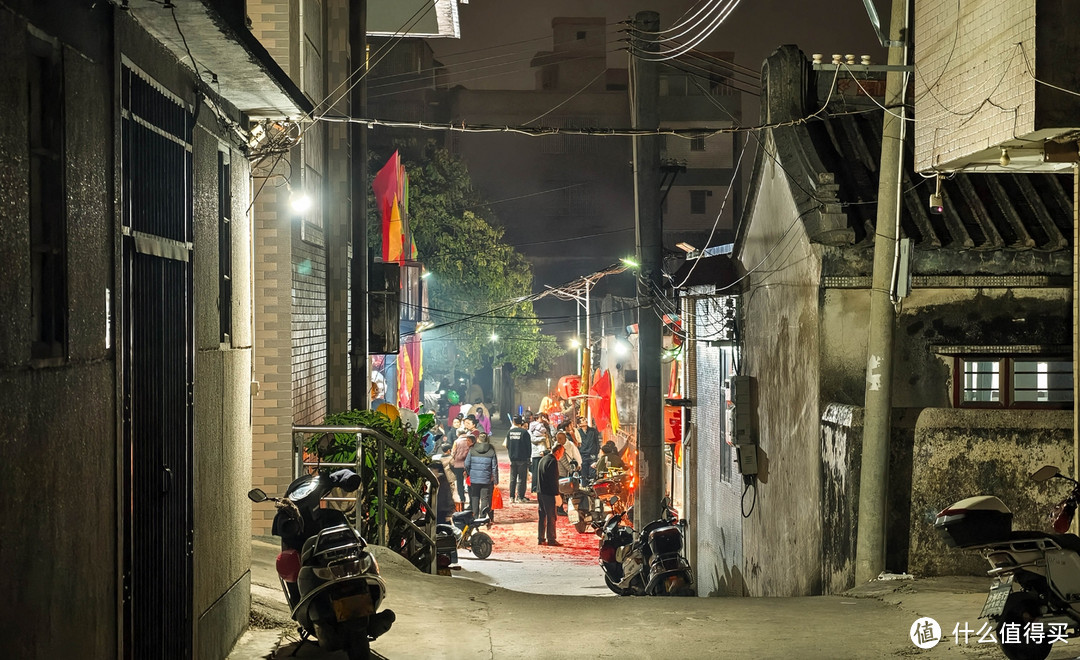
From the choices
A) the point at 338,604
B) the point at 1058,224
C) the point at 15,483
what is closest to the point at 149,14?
the point at 15,483

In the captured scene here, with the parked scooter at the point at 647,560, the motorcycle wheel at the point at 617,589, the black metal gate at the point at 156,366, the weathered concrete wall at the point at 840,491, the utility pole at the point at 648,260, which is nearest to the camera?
the black metal gate at the point at 156,366

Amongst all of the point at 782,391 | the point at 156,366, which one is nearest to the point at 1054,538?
the point at 156,366

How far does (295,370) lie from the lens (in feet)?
42.8

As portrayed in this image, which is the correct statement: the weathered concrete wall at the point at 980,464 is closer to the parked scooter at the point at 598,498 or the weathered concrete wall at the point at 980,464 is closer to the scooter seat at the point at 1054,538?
the scooter seat at the point at 1054,538

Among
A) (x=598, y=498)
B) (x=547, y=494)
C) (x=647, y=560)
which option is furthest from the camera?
(x=598, y=498)

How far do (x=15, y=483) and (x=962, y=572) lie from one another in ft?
31.8

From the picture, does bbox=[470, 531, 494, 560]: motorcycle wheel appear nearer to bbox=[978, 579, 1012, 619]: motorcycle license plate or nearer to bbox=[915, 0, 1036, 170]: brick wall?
bbox=[915, 0, 1036, 170]: brick wall

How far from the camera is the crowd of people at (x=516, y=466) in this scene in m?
21.7

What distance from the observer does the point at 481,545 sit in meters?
20.8

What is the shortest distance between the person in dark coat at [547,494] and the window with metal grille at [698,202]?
34.2 m

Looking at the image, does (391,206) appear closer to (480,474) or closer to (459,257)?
(480,474)

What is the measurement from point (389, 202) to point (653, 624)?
17.5 meters

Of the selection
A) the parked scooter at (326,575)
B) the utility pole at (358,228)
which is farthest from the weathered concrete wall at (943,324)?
the utility pole at (358,228)

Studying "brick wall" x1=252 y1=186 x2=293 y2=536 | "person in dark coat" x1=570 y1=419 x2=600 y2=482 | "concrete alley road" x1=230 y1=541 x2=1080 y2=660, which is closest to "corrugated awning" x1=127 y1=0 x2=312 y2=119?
"concrete alley road" x1=230 y1=541 x2=1080 y2=660
